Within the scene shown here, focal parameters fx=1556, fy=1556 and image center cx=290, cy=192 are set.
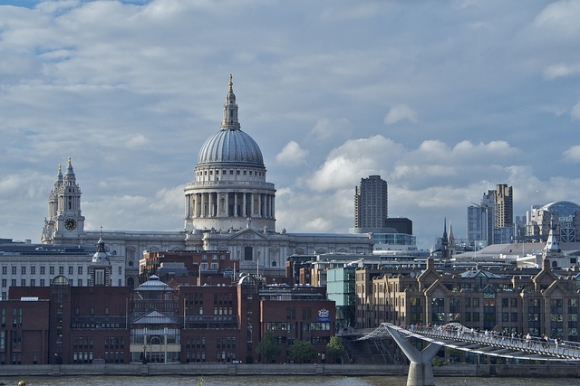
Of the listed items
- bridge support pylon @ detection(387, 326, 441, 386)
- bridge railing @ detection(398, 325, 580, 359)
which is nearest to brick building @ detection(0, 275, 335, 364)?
bridge railing @ detection(398, 325, 580, 359)

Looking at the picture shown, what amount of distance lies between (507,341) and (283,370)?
111 feet

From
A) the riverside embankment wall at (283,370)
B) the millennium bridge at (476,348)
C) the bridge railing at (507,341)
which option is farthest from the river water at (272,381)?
the millennium bridge at (476,348)

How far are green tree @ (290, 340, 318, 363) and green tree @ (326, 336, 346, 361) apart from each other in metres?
1.50

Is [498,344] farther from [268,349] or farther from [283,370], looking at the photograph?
[268,349]

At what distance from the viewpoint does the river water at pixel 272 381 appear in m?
130

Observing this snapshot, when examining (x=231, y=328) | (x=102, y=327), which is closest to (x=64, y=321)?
(x=102, y=327)

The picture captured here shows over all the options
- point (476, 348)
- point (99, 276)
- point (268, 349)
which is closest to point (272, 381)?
point (268, 349)

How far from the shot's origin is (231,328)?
493ft

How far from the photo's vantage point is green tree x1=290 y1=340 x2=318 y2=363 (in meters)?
146

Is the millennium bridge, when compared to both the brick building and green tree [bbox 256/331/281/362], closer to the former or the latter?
green tree [bbox 256/331/281/362]

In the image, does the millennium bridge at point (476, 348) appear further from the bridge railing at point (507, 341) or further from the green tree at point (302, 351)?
the green tree at point (302, 351)

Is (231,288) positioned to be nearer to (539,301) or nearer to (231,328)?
(231,328)

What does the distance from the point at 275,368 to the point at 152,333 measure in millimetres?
13491

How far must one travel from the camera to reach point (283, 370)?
14150cm
